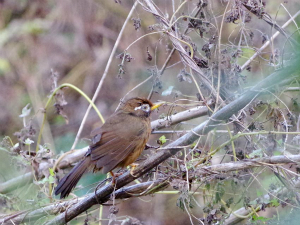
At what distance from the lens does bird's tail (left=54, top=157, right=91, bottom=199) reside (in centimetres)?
377

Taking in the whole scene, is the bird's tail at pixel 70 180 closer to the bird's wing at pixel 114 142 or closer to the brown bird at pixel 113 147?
the brown bird at pixel 113 147

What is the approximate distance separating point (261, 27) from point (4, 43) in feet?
14.2

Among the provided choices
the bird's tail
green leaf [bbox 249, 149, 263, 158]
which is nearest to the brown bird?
the bird's tail

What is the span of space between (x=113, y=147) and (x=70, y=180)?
1.44ft

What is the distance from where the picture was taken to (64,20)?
24.1ft

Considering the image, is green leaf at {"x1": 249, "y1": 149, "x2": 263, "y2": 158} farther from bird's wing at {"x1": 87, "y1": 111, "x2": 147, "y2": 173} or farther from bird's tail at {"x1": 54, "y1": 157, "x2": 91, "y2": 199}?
bird's tail at {"x1": 54, "y1": 157, "x2": 91, "y2": 199}

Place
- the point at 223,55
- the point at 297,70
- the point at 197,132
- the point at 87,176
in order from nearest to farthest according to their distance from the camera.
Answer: the point at 297,70 < the point at 197,132 < the point at 223,55 < the point at 87,176

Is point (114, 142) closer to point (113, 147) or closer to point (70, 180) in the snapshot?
point (113, 147)

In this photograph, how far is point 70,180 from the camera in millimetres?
3785

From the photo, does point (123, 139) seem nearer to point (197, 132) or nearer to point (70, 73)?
point (197, 132)

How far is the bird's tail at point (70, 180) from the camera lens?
3.77 metres

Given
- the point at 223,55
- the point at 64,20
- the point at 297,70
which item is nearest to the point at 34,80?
the point at 64,20

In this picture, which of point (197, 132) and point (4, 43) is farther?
point (4, 43)

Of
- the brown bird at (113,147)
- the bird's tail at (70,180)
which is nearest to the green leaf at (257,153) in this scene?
the brown bird at (113,147)
